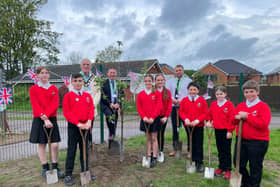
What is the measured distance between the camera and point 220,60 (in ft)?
163

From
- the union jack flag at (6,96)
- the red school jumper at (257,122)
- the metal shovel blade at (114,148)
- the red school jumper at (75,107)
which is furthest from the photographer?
the union jack flag at (6,96)

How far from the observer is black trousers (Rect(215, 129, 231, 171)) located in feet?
12.1

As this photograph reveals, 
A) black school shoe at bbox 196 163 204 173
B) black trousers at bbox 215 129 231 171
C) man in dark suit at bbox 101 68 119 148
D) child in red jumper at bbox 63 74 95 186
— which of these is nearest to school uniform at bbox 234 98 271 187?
black trousers at bbox 215 129 231 171

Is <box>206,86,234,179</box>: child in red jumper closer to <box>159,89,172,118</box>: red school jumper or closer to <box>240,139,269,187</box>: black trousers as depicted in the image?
<box>240,139,269,187</box>: black trousers

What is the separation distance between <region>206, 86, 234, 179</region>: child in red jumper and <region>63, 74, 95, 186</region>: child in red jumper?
2197 millimetres

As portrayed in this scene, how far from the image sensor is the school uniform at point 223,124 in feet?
11.9

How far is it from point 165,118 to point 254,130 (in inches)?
71.4

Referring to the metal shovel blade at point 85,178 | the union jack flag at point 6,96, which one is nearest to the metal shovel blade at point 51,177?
the metal shovel blade at point 85,178

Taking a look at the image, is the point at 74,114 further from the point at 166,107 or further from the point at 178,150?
the point at 178,150

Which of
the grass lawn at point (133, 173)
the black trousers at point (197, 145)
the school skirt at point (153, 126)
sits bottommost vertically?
the grass lawn at point (133, 173)

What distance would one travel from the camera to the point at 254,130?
118 inches

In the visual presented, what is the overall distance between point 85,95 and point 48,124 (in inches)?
30.6

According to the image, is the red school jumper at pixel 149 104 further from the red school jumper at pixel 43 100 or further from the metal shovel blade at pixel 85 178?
the red school jumper at pixel 43 100

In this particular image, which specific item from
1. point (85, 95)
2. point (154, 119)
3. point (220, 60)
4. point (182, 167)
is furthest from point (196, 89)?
point (220, 60)
